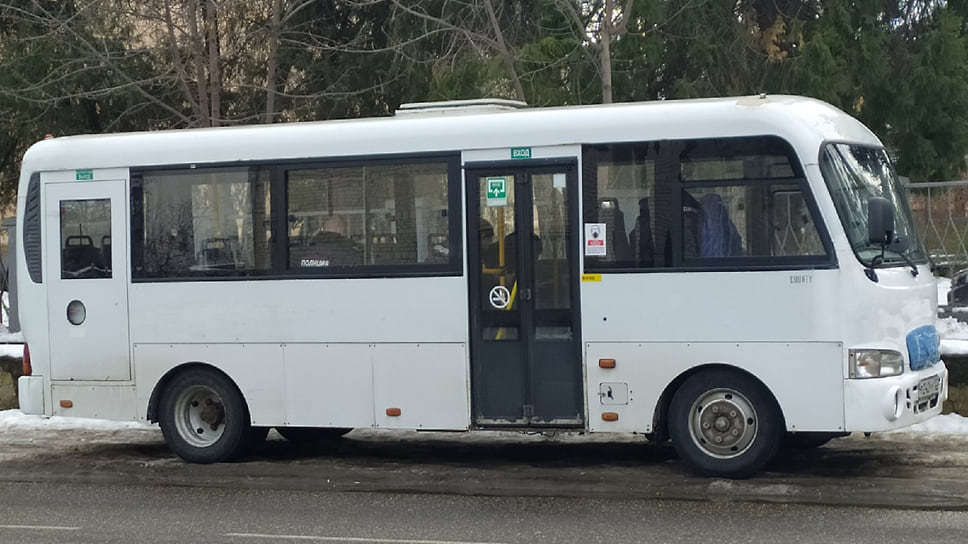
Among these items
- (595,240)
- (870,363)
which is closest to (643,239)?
(595,240)

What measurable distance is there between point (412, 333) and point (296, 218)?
54.2 inches

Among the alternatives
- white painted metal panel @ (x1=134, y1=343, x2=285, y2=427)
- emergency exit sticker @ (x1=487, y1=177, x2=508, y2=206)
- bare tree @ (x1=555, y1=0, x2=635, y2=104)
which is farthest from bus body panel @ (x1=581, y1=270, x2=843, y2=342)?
bare tree @ (x1=555, y1=0, x2=635, y2=104)

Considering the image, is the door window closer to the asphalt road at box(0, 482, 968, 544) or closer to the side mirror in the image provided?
the asphalt road at box(0, 482, 968, 544)

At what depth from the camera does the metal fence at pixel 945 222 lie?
46.0 ft

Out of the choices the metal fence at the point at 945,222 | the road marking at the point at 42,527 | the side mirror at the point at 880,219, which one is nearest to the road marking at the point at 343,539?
the road marking at the point at 42,527

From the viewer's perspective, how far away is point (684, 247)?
9703 mm

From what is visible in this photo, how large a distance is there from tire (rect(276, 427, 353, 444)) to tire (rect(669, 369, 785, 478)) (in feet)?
12.1

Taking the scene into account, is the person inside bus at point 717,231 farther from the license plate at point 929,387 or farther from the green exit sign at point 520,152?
the license plate at point 929,387

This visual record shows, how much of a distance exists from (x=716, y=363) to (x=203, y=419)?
4447mm

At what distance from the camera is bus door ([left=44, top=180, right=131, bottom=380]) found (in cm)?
1141

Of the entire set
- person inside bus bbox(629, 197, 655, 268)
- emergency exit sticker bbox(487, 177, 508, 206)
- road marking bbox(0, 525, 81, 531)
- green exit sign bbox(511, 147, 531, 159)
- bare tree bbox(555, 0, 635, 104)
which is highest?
bare tree bbox(555, 0, 635, 104)

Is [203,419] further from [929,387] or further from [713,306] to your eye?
[929,387]

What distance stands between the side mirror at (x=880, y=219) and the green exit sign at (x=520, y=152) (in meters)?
2.53

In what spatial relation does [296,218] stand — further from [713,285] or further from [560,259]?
[713,285]
